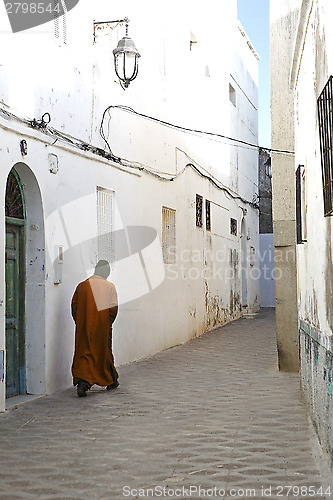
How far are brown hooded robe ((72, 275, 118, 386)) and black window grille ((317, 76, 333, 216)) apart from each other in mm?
3833

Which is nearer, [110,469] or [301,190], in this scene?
[110,469]

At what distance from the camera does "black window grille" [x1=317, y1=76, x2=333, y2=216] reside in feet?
14.0

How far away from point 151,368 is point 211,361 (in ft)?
4.28

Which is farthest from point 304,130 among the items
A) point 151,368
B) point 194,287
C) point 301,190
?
point 194,287

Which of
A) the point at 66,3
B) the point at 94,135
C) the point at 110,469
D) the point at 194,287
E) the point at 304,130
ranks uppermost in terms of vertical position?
the point at 66,3

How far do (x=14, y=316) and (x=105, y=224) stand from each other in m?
2.49

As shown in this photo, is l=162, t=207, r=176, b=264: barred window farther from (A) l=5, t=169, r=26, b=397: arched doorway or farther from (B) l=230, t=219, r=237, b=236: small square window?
(B) l=230, t=219, r=237, b=236: small square window

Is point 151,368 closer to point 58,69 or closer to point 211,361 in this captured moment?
point 211,361

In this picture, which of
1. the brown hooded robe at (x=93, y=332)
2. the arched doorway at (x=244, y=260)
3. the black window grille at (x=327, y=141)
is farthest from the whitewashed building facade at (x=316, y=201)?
the arched doorway at (x=244, y=260)

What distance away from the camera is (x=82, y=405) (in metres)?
7.12

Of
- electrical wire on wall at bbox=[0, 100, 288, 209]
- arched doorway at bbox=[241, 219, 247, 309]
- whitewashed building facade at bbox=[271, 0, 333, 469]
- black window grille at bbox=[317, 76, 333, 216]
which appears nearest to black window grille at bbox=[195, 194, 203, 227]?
electrical wire on wall at bbox=[0, 100, 288, 209]

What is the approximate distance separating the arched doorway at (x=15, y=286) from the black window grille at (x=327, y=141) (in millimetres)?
3670

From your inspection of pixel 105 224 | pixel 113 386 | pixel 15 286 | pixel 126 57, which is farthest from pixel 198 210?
pixel 15 286

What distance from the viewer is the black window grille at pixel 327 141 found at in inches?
168
